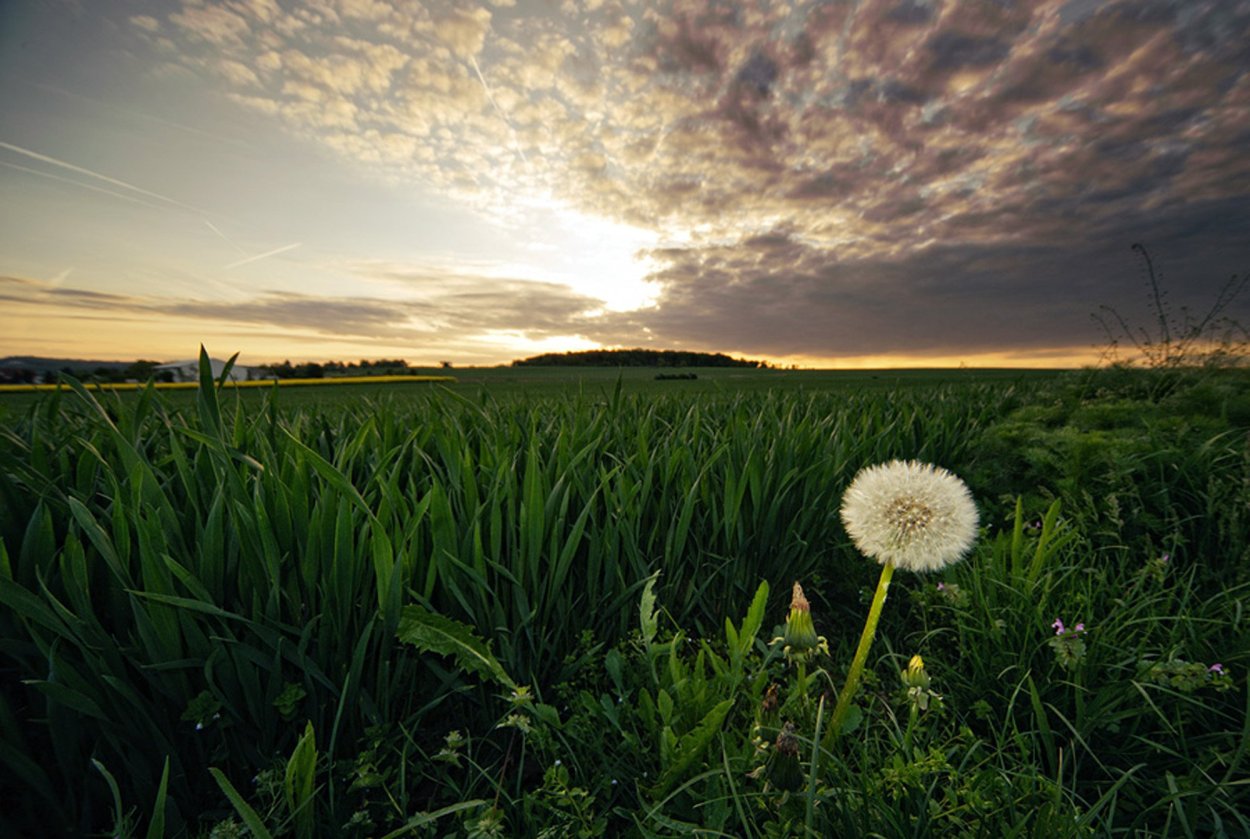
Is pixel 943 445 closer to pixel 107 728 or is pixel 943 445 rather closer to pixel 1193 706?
pixel 1193 706

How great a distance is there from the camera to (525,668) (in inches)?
71.2

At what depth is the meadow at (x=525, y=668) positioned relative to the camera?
1.32m

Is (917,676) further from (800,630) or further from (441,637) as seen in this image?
(441,637)

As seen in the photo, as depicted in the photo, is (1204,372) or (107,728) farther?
(1204,372)

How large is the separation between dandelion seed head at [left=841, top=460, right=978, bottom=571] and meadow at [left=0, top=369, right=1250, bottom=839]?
0.32 metres

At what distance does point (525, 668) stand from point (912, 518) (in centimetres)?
132

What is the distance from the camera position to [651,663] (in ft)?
5.32

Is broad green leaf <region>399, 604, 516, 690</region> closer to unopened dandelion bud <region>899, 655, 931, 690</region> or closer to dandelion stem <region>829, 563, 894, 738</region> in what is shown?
dandelion stem <region>829, 563, 894, 738</region>

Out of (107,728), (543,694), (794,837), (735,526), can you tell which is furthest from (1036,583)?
(107,728)

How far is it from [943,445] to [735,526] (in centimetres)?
240

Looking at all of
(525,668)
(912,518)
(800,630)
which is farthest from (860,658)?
(525,668)

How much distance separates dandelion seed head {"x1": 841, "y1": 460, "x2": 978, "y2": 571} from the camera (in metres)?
1.48

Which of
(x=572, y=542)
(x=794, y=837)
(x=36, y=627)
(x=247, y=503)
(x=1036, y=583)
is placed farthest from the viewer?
(x=1036, y=583)

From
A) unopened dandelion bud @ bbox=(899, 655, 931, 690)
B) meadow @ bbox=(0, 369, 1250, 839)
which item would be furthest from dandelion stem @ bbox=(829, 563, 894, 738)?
unopened dandelion bud @ bbox=(899, 655, 931, 690)
